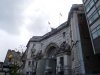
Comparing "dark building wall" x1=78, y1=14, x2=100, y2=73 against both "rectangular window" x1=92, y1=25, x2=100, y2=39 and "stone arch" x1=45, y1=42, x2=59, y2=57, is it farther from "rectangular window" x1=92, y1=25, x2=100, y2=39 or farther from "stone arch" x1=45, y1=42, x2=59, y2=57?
"stone arch" x1=45, y1=42, x2=59, y2=57

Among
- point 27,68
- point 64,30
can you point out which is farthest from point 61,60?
point 27,68

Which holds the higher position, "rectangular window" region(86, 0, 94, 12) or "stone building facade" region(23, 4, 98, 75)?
"rectangular window" region(86, 0, 94, 12)

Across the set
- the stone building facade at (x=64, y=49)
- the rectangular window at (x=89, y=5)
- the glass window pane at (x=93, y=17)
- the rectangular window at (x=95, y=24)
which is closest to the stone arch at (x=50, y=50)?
the stone building facade at (x=64, y=49)

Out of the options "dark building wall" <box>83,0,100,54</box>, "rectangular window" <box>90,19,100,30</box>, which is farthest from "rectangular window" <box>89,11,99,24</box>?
"rectangular window" <box>90,19,100,30</box>

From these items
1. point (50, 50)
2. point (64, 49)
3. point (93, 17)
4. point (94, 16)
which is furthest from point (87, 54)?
point (50, 50)

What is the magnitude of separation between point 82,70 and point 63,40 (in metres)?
14.2

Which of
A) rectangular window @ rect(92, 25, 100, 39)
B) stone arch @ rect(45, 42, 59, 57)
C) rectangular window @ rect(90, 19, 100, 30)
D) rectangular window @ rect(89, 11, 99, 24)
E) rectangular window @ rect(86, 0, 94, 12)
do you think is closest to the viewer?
rectangular window @ rect(92, 25, 100, 39)

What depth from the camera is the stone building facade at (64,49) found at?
25.4 metres

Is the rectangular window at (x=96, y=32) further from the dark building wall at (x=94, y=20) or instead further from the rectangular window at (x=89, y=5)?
the rectangular window at (x=89, y=5)

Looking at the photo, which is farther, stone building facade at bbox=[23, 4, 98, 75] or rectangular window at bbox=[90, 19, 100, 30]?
stone building facade at bbox=[23, 4, 98, 75]

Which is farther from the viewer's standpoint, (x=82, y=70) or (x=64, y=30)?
(x=64, y=30)

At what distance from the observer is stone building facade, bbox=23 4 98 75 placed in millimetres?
25406

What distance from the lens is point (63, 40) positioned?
120ft

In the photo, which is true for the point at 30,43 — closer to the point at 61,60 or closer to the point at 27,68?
the point at 27,68
